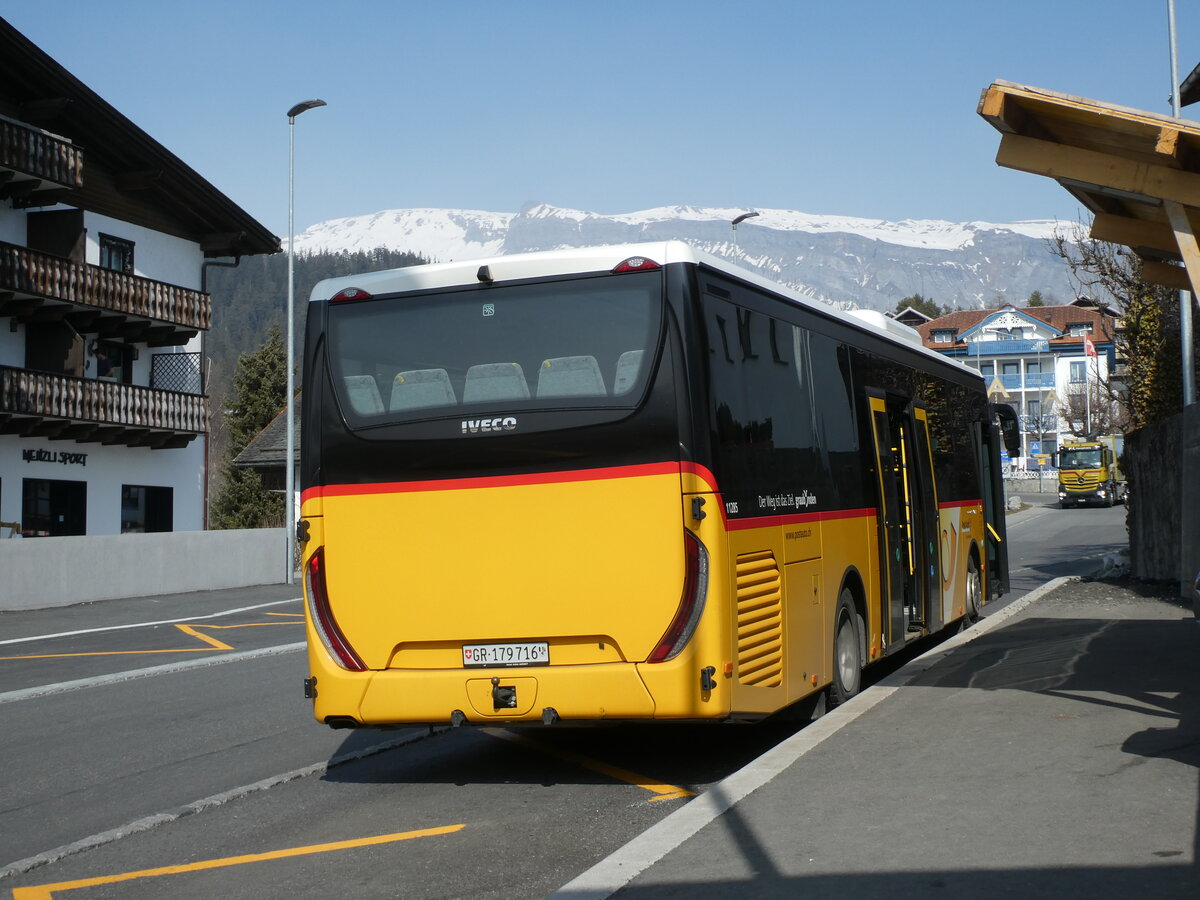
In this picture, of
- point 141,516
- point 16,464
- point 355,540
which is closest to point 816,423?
point 355,540

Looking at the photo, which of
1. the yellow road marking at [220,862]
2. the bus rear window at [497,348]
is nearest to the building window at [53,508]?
the bus rear window at [497,348]

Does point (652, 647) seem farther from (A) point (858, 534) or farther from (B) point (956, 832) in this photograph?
(A) point (858, 534)

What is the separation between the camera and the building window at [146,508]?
40.2 meters

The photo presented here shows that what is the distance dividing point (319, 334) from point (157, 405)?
3263cm

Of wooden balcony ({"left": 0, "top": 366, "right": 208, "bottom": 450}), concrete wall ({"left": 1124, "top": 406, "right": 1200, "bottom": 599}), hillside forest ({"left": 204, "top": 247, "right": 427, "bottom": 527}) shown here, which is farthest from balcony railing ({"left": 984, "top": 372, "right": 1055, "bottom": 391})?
concrete wall ({"left": 1124, "top": 406, "right": 1200, "bottom": 599})

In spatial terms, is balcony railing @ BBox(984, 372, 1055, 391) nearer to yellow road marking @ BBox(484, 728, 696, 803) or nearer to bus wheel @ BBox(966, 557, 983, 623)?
bus wheel @ BBox(966, 557, 983, 623)

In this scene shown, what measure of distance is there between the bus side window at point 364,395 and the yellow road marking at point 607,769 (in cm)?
267

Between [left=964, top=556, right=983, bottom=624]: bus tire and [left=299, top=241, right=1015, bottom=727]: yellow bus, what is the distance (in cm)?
766

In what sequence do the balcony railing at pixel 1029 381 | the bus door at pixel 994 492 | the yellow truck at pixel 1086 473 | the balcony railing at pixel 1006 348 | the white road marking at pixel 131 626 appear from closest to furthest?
1. the bus door at pixel 994 492
2. the white road marking at pixel 131 626
3. the yellow truck at pixel 1086 473
4. the balcony railing at pixel 1006 348
5. the balcony railing at pixel 1029 381

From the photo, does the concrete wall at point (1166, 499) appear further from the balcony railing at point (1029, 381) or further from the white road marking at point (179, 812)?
the balcony railing at point (1029, 381)

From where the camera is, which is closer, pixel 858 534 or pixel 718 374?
pixel 718 374

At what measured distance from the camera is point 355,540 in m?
8.28

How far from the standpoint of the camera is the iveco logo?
26.3 feet

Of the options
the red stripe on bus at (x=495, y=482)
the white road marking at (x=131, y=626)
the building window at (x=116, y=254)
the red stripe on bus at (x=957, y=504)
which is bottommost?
the white road marking at (x=131, y=626)
